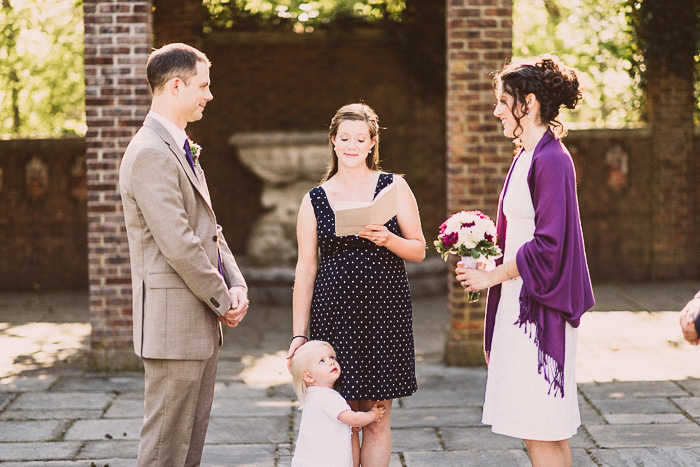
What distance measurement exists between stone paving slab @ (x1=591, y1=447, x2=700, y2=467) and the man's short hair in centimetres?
285

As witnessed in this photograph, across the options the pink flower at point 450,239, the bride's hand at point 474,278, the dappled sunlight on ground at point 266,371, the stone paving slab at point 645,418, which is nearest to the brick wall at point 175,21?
the dappled sunlight on ground at point 266,371

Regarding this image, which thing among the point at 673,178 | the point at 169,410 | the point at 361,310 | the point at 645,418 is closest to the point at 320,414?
the point at 361,310

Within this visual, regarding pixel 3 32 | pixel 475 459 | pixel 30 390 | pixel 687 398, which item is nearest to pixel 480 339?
pixel 687 398

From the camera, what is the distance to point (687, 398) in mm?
5996

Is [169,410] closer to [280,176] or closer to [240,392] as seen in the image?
[240,392]

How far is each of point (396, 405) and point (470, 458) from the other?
3.66ft

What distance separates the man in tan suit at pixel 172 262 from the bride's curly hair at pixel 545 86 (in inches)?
46.5

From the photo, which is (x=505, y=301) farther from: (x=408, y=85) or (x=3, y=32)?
(x=3, y=32)

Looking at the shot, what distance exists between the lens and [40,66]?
13133mm

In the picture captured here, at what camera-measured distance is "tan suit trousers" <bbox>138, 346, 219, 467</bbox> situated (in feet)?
12.0

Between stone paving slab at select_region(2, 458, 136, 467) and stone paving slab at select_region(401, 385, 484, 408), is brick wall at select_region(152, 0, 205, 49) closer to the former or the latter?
stone paving slab at select_region(401, 385, 484, 408)

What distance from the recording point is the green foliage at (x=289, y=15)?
37.7 ft

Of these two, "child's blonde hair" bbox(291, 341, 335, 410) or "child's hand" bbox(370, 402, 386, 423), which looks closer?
"child's blonde hair" bbox(291, 341, 335, 410)

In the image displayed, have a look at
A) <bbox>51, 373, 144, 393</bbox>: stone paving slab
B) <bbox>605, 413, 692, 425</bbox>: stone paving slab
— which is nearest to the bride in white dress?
<bbox>605, 413, 692, 425</bbox>: stone paving slab
